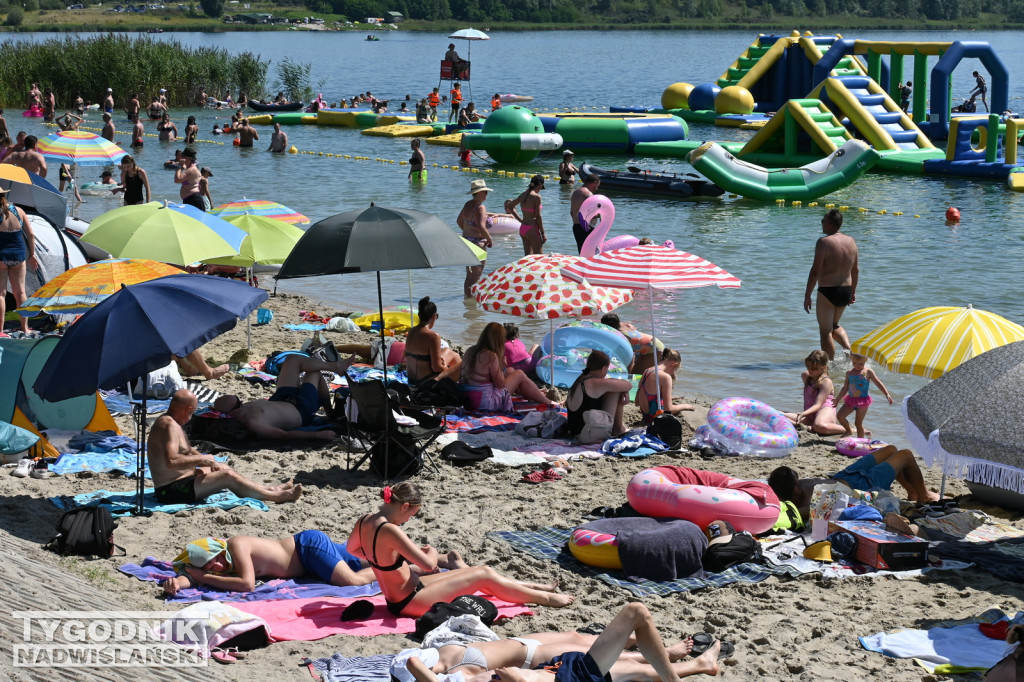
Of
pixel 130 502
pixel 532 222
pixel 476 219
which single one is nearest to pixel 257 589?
pixel 130 502

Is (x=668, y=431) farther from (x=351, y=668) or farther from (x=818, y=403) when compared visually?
(x=351, y=668)

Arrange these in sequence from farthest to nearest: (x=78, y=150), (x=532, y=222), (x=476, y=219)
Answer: (x=78, y=150) → (x=532, y=222) → (x=476, y=219)

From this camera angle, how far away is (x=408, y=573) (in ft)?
18.7

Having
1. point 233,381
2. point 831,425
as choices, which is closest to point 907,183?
point 831,425

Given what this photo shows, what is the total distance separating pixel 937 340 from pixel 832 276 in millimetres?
2786

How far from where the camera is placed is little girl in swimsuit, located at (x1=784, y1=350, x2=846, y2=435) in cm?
909

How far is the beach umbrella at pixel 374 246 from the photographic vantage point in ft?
25.4

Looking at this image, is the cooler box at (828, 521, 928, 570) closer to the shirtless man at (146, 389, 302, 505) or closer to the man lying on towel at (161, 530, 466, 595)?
the man lying on towel at (161, 530, 466, 595)

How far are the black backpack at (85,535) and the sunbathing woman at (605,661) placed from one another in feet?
7.22

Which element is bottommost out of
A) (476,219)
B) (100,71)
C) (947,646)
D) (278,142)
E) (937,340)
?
(947,646)

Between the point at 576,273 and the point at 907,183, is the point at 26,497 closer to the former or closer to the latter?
the point at 576,273

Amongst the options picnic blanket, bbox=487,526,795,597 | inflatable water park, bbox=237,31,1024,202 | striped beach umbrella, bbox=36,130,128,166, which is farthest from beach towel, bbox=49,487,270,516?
inflatable water park, bbox=237,31,1024,202

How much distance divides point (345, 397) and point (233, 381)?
5.40ft

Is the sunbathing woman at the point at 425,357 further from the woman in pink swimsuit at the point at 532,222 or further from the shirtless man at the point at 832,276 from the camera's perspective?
the woman in pink swimsuit at the point at 532,222
